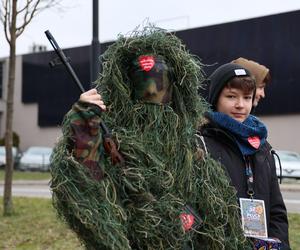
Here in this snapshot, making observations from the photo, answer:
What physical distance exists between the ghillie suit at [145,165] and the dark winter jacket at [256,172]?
0.14 meters

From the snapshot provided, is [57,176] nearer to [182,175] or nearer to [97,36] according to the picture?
[182,175]

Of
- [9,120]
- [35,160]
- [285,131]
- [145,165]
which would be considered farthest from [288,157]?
[145,165]

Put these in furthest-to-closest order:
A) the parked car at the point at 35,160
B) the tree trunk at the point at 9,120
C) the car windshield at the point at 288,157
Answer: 1. the parked car at the point at 35,160
2. the car windshield at the point at 288,157
3. the tree trunk at the point at 9,120

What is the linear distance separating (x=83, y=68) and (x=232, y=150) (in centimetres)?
3089

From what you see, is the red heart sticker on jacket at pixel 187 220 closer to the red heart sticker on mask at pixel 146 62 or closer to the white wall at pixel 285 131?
the red heart sticker on mask at pixel 146 62

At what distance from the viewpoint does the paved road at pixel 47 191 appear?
34.7ft

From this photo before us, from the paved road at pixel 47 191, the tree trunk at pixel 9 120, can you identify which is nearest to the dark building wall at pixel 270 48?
the paved road at pixel 47 191

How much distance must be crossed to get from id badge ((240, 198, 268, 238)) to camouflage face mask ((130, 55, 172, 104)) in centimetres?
58

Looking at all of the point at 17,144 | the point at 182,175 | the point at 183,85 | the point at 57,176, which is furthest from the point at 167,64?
the point at 17,144

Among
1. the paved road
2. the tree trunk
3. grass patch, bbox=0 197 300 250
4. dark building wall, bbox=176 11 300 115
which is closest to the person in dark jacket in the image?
the paved road

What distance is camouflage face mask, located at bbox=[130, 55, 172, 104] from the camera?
8.22 feet

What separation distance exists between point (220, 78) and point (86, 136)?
2.70 ft

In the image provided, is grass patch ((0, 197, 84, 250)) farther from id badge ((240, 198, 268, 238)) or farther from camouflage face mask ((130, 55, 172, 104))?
camouflage face mask ((130, 55, 172, 104))

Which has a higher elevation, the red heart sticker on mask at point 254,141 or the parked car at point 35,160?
the red heart sticker on mask at point 254,141
